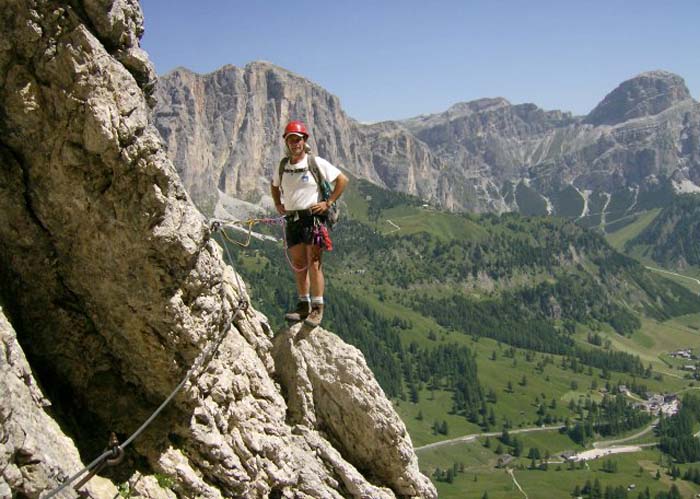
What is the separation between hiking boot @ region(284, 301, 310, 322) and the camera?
19719 mm

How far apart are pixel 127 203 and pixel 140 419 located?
4974 millimetres

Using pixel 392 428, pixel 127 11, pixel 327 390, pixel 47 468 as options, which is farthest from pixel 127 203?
pixel 392 428

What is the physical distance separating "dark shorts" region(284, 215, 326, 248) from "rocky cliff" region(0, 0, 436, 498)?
14.5 feet

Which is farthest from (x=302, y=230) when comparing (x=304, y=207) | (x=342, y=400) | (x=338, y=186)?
(x=342, y=400)

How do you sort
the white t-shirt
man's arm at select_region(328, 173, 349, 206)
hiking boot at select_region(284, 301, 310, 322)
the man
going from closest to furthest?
the man < the white t-shirt < man's arm at select_region(328, 173, 349, 206) < hiking boot at select_region(284, 301, 310, 322)

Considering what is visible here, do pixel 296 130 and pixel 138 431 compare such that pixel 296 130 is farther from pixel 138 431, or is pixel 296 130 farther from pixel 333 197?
pixel 138 431

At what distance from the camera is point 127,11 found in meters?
12.4

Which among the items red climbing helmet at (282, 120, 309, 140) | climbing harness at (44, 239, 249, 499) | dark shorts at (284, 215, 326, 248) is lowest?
climbing harness at (44, 239, 249, 499)

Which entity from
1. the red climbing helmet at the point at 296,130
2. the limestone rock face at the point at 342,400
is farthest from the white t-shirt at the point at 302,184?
the limestone rock face at the point at 342,400

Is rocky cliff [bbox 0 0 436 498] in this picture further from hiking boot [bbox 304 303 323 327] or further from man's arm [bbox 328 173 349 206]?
man's arm [bbox 328 173 349 206]

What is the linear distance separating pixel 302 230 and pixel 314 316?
2.77 metres

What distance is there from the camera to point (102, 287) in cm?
1253

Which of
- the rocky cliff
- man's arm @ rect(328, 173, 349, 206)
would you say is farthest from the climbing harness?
man's arm @ rect(328, 173, 349, 206)

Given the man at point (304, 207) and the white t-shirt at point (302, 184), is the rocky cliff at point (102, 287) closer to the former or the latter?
the man at point (304, 207)
